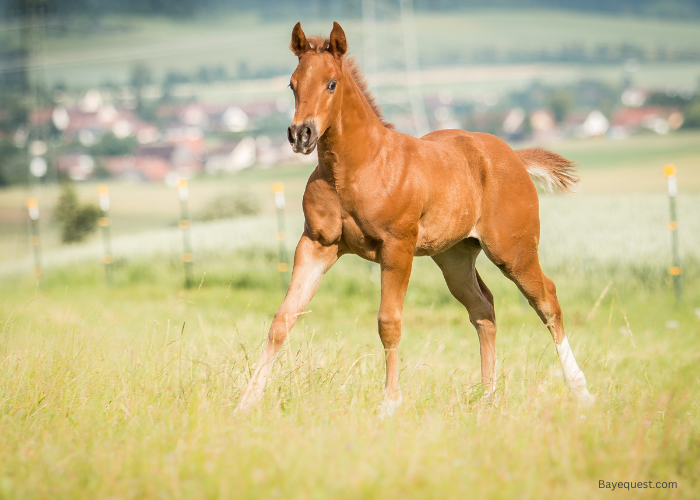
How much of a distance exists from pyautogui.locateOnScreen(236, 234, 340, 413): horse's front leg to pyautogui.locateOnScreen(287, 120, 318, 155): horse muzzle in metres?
0.82

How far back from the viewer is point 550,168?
6.50m

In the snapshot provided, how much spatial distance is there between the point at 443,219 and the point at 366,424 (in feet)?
5.85

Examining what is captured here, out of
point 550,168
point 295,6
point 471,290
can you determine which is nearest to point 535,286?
point 471,290

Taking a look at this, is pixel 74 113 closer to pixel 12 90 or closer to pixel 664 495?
pixel 12 90

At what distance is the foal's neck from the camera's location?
15.8 feet

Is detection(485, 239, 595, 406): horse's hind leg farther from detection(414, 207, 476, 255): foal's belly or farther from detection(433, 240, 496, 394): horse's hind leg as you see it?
detection(414, 207, 476, 255): foal's belly

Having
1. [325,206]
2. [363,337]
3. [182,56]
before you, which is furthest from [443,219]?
[182,56]

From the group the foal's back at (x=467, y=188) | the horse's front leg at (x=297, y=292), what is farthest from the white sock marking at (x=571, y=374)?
the horse's front leg at (x=297, y=292)

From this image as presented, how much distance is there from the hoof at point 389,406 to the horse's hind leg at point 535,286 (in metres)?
1.59

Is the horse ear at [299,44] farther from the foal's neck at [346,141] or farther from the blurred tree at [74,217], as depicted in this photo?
the blurred tree at [74,217]

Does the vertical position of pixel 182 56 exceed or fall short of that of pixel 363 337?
it exceeds it

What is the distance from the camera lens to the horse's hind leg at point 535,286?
5.77m

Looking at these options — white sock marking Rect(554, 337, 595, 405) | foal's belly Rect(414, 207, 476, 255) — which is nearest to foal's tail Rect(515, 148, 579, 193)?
foal's belly Rect(414, 207, 476, 255)

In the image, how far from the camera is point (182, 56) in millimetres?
111688
